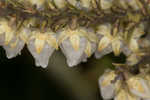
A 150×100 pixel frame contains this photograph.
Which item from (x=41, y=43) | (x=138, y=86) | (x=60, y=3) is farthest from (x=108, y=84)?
(x=60, y=3)

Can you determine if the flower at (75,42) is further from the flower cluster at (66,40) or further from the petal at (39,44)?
the petal at (39,44)

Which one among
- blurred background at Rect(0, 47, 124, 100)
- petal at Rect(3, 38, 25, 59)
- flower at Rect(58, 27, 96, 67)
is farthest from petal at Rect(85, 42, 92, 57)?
blurred background at Rect(0, 47, 124, 100)

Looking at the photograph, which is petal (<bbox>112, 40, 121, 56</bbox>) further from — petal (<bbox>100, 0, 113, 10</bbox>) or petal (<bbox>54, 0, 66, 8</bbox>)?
petal (<bbox>54, 0, 66, 8</bbox>)

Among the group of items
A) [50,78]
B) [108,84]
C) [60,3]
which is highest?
[60,3]

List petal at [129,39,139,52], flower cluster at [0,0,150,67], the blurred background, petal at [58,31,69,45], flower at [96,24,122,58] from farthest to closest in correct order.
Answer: the blurred background
petal at [129,39,139,52]
flower at [96,24,122,58]
petal at [58,31,69,45]
flower cluster at [0,0,150,67]

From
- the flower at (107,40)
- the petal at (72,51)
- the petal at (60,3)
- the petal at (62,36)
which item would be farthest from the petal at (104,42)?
the petal at (60,3)

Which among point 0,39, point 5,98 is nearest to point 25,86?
point 5,98

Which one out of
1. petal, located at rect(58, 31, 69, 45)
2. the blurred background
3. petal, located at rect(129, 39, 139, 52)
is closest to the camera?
petal, located at rect(58, 31, 69, 45)

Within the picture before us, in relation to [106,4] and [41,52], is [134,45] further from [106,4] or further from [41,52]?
[41,52]
